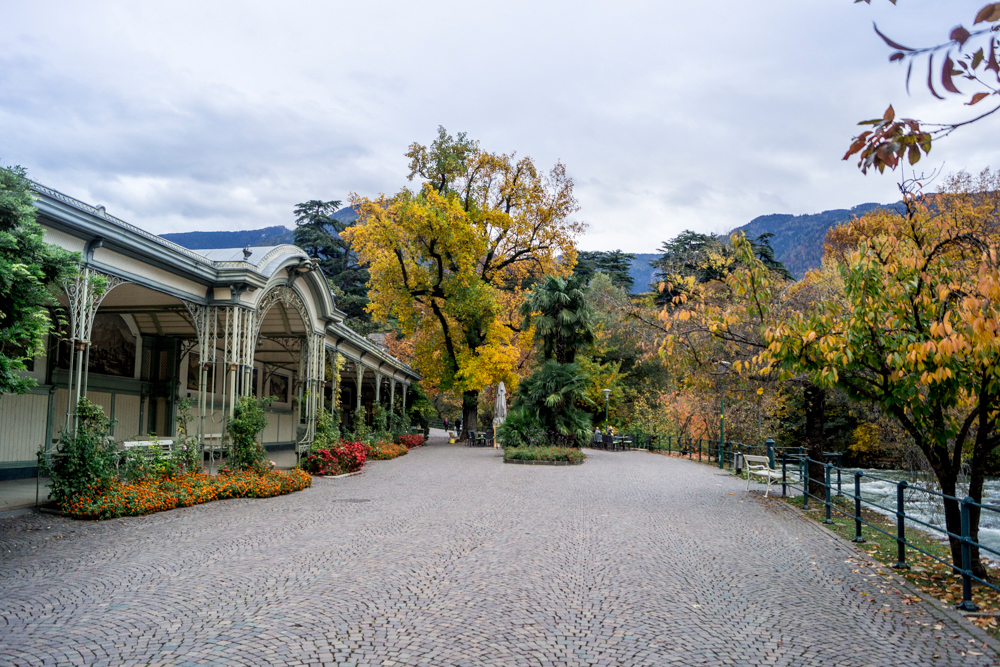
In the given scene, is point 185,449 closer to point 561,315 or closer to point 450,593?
point 450,593

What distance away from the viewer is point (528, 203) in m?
32.6

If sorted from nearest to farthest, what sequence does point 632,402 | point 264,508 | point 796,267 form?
point 264,508 < point 632,402 < point 796,267

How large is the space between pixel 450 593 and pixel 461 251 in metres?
24.6

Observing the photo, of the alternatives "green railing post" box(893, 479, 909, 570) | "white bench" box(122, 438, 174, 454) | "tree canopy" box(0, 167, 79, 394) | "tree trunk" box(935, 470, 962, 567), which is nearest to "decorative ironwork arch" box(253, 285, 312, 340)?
"white bench" box(122, 438, 174, 454)

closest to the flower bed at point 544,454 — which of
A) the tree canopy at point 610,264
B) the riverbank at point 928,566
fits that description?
the riverbank at point 928,566

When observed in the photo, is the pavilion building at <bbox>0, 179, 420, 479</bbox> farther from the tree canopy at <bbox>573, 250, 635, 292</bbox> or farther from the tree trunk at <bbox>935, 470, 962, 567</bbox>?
the tree canopy at <bbox>573, 250, 635, 292</bbox>

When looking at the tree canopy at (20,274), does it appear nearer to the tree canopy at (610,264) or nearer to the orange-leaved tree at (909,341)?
the orange-leaved tree at (909,341)

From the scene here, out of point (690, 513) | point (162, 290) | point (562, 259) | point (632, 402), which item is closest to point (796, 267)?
point (632, 402)

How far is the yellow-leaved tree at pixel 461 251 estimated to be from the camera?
29625 millimetres

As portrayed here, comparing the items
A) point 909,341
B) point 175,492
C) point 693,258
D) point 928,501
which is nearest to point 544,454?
point 928,501

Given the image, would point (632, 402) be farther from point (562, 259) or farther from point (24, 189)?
point (24, 189)

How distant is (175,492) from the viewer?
11031 mm

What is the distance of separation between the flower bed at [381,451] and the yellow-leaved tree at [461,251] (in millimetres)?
7207

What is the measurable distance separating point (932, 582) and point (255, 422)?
1169cm
